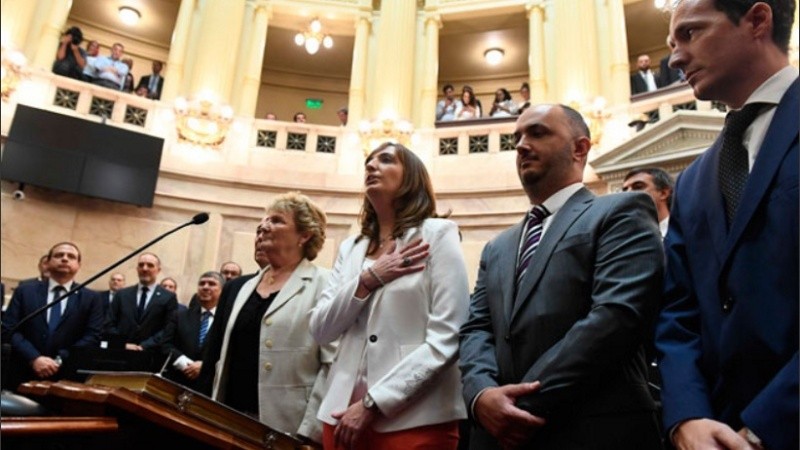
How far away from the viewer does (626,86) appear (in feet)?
29.1

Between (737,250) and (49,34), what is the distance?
10.1 metres

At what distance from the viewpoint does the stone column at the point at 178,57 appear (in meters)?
9.34

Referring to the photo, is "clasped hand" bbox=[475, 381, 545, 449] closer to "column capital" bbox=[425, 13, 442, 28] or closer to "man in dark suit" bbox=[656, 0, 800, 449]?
"man in dark suit" bbox=[656, 0, 800, 449]

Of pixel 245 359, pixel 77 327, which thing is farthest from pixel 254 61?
pixel 245 359

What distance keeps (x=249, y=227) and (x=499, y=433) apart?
7.92 m

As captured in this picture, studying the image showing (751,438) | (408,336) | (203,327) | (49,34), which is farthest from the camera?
(49,34)

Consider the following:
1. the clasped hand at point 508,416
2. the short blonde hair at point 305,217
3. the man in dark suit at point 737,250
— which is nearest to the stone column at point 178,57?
the short blonde hair at point 305,217

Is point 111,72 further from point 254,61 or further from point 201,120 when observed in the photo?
point 254,61

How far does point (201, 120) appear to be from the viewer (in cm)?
896

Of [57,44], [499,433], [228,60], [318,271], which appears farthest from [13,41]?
[499,433]

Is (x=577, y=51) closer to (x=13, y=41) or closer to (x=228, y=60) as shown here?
(x=228, y=60)

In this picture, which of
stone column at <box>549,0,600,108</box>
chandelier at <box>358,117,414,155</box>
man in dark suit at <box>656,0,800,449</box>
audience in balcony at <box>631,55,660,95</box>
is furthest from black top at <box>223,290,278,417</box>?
audience in balcony at <box>631,55,660,95</box>

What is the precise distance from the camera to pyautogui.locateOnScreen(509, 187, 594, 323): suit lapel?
1526 millimetres

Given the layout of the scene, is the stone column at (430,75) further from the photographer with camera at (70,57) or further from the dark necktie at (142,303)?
the dark necktie at (142,303)
